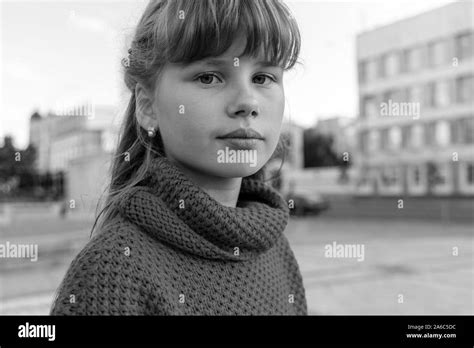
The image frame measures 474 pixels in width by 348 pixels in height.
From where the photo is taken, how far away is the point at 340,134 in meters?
39.2

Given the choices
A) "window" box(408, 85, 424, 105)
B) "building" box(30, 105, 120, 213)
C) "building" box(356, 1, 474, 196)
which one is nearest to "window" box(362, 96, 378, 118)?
"building" box(356, 1, 474, 196)

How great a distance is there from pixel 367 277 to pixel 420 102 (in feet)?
52.6

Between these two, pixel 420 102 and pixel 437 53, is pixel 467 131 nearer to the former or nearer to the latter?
pixel 420 102

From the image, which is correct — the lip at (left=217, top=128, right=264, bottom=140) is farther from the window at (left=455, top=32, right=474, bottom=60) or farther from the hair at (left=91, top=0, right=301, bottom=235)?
the window at (left=455, top=32, right=474, bottom=60)

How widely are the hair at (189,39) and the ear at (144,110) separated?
16 millimetres

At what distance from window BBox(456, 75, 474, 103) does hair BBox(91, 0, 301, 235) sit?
22.3m

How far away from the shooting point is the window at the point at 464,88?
20875 mm

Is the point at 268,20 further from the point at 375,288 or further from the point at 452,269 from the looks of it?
the point at 452,269

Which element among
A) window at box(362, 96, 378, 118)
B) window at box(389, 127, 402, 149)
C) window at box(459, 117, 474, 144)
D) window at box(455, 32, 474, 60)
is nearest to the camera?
window at box(455, 32, 474, 60)

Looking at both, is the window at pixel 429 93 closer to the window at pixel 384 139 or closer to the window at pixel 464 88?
the window at pixel 464 88

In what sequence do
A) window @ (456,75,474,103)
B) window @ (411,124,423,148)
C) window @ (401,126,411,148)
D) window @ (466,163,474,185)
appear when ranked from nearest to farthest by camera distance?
window @ (456,75,474,103) < window @ (466,163,474,185) < window @ (411,124,423,148) < window @ (401,126,411,148)

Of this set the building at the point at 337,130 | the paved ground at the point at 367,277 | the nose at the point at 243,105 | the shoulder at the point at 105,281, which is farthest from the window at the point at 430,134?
the shoulder at the point at 105,281

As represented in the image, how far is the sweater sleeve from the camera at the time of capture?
2.37 feet
